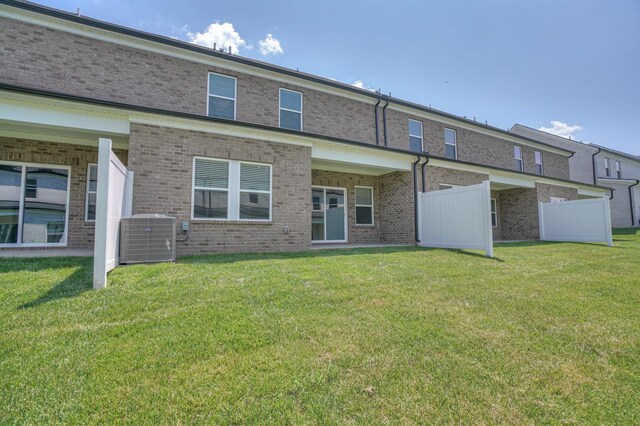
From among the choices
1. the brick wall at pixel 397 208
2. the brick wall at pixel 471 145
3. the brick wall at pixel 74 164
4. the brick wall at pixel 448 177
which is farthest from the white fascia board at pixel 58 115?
the brick wall at pixel 471 145

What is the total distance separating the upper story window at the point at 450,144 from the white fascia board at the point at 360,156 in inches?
232

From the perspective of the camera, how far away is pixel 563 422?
1.92 meters

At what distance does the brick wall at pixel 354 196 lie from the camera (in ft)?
41.5

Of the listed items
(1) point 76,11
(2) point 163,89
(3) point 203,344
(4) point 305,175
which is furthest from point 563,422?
(1) point 76,11

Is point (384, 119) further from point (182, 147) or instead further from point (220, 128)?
point (182, 147)

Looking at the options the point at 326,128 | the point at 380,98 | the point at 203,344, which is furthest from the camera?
the point at 380,98

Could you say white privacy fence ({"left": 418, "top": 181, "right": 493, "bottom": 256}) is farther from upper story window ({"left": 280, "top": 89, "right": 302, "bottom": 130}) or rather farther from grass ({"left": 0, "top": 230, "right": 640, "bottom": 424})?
upper story window ({"left": 280, "top": 89, "right": 302, "bottom": 130})

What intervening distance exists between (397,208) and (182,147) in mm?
8271

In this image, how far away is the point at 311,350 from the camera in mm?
2721

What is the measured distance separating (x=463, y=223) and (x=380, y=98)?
A: 23.9 feet

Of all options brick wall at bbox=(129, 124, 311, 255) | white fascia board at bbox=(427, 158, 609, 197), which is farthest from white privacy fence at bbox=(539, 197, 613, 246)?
brick wall at bbox=(129, 124, 311, 255)

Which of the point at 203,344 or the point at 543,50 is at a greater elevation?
the point at 543,50

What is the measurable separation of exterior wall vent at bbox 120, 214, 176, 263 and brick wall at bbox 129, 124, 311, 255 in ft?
4.54

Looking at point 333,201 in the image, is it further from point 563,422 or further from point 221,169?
point 563,422
